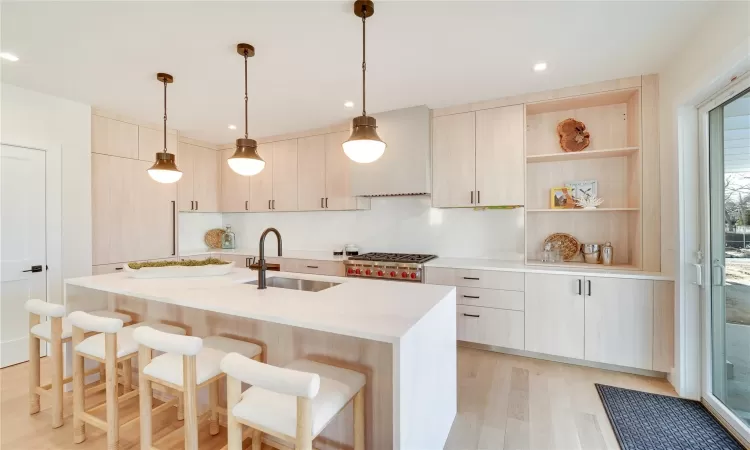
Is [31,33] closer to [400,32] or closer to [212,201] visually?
[400,32]

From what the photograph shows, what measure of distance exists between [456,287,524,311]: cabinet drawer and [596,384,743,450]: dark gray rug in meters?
0.87

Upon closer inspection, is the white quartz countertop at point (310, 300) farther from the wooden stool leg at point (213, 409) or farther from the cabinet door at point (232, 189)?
the cabinet door at point (232, 189)

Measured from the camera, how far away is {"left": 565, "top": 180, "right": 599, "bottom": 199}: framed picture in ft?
10.4

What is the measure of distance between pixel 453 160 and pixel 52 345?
11.5 feet

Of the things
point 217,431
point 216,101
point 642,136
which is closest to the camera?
point 217,431

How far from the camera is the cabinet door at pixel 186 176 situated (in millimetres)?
4379

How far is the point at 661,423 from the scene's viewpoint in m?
2.07

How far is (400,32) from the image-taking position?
2.06 meters

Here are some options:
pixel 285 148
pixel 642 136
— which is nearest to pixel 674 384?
pixel 642 136

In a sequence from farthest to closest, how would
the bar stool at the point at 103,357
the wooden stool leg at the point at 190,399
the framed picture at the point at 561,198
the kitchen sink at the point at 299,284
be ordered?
the framed picture at the point at 561,198, the kitchen sink at the point at 299,284, the bar stool at the point at 103,357, the wooden stool leg at the point at 190,399

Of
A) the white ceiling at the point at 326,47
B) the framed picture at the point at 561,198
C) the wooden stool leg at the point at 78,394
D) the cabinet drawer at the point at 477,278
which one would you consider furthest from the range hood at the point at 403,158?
the wooden stool leg at the point at 78,394

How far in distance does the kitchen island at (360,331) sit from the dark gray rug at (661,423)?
43.0 inches

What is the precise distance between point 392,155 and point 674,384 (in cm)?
310

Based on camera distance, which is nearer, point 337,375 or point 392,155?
point 337,375
